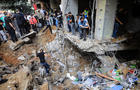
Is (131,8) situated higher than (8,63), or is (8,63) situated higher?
(131,8)

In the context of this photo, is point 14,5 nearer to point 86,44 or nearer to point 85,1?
point 85,1

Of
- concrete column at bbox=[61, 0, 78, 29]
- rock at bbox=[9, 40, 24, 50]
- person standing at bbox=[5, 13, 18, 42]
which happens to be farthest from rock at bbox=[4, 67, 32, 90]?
concrete column at bbox=[61, 0, 78, 29]

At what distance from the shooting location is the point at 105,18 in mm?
5953

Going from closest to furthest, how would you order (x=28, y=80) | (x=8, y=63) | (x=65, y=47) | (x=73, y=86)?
(x=28, y=80), (x=73, y=86), (x=8, y=63), (x=65, y=47)

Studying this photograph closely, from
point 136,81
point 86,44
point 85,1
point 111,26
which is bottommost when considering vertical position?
point 136,81

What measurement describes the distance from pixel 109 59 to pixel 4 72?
21.7 feet

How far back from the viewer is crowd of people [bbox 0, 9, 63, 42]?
723 centimetres

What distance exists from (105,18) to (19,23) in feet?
20.6

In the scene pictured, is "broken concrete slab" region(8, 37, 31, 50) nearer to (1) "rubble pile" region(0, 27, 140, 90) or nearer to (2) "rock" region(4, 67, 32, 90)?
(1) "rubble pile" region(0, 27, 140, 90)

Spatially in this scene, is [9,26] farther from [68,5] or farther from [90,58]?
[90,58]

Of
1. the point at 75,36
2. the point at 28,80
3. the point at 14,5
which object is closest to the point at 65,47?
the point at 75,36

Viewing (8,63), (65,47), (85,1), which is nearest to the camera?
(8,63)

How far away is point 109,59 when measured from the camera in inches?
256

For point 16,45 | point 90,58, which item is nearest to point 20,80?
point 16,45
